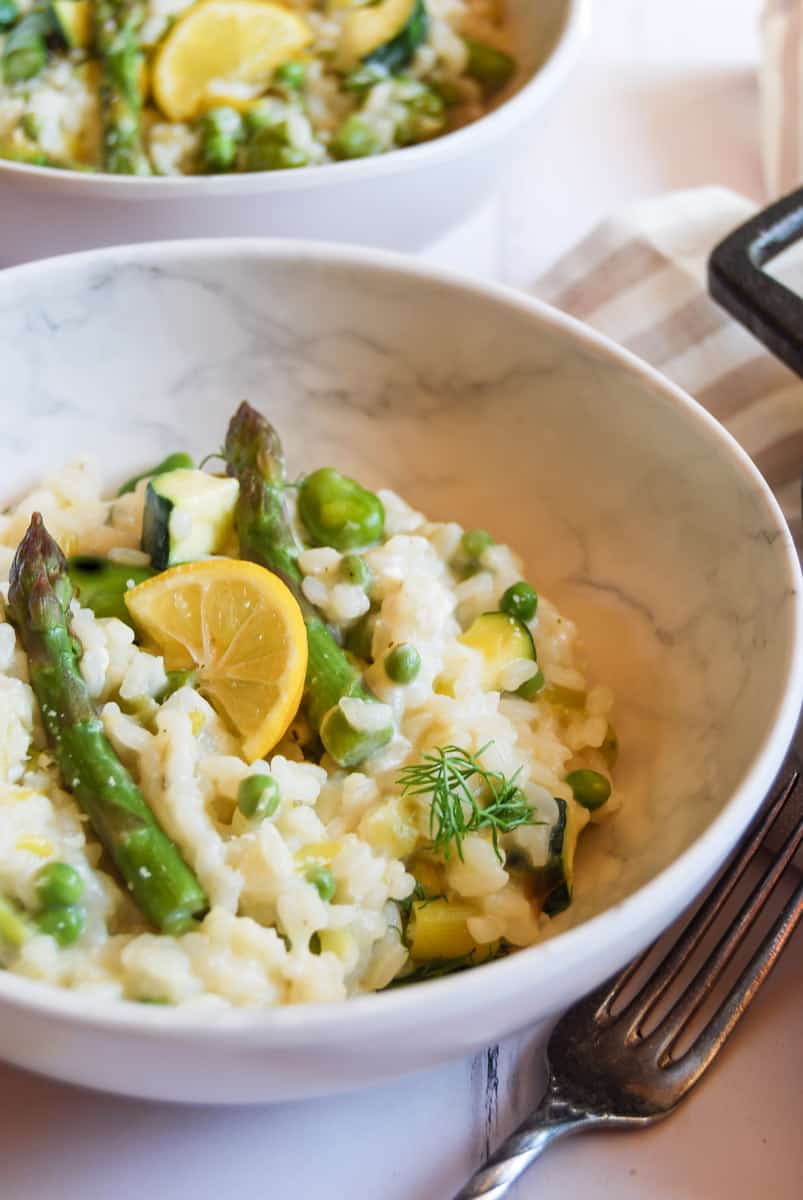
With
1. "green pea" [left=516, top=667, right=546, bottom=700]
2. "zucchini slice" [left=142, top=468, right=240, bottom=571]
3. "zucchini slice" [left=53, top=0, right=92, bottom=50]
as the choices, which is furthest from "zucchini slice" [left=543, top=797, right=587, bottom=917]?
"zucchini slice" [left=53, top=0, right=92, bottom=50]

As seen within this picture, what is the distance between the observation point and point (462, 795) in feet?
6.56

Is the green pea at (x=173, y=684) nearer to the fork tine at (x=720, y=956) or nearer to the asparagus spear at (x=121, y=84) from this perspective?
the fork tine at (x=720, y=956)

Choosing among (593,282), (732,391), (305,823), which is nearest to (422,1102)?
(305,823)

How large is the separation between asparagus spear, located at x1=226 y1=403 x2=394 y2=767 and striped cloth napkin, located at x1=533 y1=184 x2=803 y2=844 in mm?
1045

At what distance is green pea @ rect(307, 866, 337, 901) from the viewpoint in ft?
6.02

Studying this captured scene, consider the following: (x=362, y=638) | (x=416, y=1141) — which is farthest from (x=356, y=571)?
(x=416, y=1141)

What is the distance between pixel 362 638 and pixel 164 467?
A: 0.56 metres

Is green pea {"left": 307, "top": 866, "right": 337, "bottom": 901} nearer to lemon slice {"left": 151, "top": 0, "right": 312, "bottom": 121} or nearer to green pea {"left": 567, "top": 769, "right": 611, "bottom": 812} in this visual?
green pea {"left": 567, "top": 769, "right": 611, "bottom": 812}

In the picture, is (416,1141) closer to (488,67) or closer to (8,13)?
(488,67)

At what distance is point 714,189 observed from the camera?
11.2 feet

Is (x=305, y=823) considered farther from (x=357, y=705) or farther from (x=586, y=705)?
(x=586, y=705)

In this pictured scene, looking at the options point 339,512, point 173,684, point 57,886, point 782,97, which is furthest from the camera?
point 782,97

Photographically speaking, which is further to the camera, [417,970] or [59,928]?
[417,970]

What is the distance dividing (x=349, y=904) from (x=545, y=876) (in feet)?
1.11
